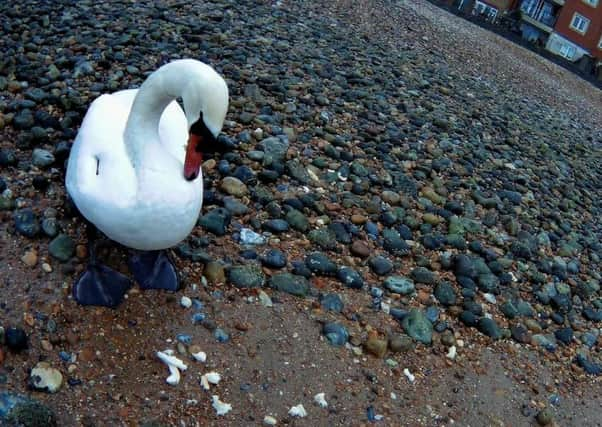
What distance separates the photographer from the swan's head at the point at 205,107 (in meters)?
2.22

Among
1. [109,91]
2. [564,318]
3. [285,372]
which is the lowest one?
[285,372]

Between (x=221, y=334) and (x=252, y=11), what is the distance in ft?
16.2

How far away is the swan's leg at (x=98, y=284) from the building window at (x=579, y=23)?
33497 mm

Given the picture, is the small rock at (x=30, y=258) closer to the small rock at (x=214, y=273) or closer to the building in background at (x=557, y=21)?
the small rock at (x=214, y=273)

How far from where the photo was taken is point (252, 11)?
691 centimetres

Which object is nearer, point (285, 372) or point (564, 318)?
point (285, 372)

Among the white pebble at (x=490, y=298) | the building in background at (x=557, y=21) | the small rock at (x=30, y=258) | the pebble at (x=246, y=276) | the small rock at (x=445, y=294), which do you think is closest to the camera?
the small rock at (x=30, y=258)

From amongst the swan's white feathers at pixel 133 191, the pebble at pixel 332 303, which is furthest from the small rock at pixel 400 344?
the swan's white feathers at pixel 133 191

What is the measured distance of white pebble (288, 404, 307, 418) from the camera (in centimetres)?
269

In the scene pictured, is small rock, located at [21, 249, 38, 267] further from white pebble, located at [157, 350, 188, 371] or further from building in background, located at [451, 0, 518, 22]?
building in background, located at [451, 0, 518, 22]

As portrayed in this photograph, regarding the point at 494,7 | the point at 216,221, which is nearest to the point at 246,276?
the point at 216,221

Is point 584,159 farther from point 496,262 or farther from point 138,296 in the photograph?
point 138,296

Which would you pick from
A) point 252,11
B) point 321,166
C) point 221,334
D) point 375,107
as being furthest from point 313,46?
point 221,334

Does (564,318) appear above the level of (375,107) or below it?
below
